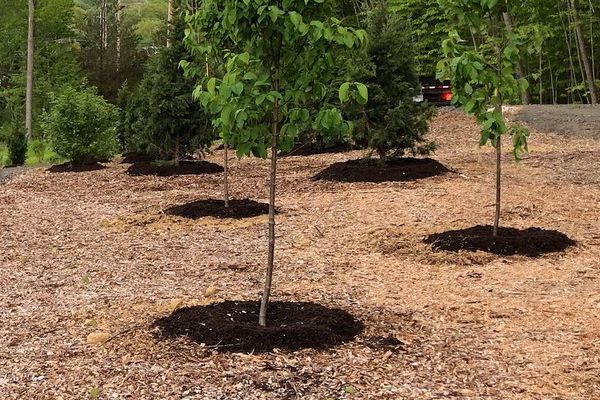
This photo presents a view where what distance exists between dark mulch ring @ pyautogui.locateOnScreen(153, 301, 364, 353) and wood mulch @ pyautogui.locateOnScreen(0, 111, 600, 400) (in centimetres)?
7

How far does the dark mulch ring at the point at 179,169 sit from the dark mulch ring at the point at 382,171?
8.28ft

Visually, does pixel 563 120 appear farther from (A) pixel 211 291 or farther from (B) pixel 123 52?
(B) pixel 123 52

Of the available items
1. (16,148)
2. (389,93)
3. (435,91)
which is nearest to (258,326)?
(389,93)

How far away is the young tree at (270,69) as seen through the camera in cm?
341

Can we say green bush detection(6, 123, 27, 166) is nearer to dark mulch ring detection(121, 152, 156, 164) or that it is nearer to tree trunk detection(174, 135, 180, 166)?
dark mulch ring detection(121, 152, 156, 164)

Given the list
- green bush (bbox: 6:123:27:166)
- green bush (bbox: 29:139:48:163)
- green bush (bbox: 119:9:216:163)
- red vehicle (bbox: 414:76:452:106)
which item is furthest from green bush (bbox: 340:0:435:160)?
green bush (bbox: 29:139:48:163)

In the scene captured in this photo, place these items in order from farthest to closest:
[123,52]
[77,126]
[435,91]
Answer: [123,52], [435,91], [77,126]

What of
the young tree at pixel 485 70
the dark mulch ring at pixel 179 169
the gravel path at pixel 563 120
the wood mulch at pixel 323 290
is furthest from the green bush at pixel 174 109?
the gravel path at pixel 563 120

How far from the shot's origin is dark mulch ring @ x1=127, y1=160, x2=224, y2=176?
1190 cm

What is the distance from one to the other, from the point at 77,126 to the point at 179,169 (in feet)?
12.1

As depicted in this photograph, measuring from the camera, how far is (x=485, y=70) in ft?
19.4

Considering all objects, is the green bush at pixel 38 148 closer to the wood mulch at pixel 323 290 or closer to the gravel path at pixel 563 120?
the wood mulch at pixel 323 290

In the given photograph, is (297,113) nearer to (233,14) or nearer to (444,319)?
(233,14)

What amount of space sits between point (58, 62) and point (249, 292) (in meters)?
30.2
